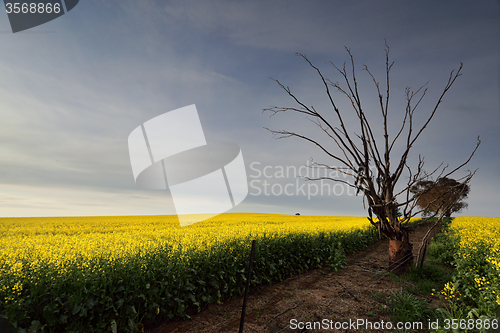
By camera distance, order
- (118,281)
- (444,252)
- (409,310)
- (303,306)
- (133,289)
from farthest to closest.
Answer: (444,252) < (303,306) < (409,310) < (133,289) < (118,281)

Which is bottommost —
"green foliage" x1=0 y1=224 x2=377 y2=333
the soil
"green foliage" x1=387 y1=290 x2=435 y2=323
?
the soil

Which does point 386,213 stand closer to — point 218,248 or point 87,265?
point 218,248

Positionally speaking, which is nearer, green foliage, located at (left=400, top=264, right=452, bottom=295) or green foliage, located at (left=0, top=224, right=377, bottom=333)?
green foliage, located at (left=0, top=224, right=377, bottom=333)

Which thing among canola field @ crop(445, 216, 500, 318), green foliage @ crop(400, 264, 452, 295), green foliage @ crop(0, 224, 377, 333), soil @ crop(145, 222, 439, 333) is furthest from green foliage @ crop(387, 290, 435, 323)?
green foliage @ crop(0, 224, 377, 333)

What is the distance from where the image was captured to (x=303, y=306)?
6316mm

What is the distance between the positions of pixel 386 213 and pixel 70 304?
8.86 metres

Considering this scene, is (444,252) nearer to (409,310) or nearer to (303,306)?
(409,310)

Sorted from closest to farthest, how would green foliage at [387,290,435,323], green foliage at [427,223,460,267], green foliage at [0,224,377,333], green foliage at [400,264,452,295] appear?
green foliage at [0,224,377,333] < green foliage at [387,290,435,323] < green foliage at [400,264,452,295] < green foliage at [427,223,460,267]

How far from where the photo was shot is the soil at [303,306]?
17.9ft

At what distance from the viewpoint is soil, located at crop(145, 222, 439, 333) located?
5.46 m

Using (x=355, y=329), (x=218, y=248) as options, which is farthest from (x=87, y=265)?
(x=355, y=329)

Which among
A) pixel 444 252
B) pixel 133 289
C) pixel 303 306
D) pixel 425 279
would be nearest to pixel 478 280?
pixel 425 279

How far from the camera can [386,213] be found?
8703mm

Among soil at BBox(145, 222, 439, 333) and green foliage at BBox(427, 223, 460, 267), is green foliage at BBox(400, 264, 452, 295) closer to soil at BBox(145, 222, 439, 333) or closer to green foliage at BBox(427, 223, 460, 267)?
soil at BBox(145, 222, 439, 333)
